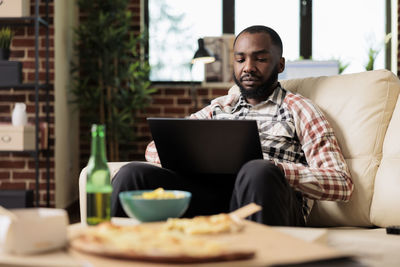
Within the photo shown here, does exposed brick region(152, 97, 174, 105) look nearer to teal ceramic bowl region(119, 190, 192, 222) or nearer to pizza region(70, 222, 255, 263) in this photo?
teal ceramic bowl region(119, 190, 192, 222)

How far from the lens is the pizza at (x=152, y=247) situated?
2.53 feet

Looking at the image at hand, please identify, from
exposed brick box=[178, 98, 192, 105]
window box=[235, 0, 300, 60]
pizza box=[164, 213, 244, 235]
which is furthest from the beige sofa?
window box=[235, 0, 300, 60]

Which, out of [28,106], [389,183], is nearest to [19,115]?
[28,106]

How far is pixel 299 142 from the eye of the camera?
206 cm

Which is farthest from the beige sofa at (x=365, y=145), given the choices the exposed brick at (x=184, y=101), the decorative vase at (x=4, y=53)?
the exposed brick at (x=184, y=101)

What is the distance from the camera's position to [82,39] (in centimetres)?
414

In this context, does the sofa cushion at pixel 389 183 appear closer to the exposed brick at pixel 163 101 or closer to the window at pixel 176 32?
the exposed brick at pixel 163 101

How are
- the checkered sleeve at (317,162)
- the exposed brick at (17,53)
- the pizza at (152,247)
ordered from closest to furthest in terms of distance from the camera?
the pizza at (152,247), the checkered sleeve at (317,162), the exposed brick at (17,53)

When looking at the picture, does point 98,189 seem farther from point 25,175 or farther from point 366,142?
point 25,175

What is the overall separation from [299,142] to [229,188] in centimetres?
37

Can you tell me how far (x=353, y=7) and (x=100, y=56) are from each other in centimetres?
222

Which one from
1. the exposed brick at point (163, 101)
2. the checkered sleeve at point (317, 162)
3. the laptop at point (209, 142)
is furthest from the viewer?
the exposed brick at point (163, 101)

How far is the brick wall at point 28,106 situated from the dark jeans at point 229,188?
226 cm

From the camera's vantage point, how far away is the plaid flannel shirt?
5.70 ft
